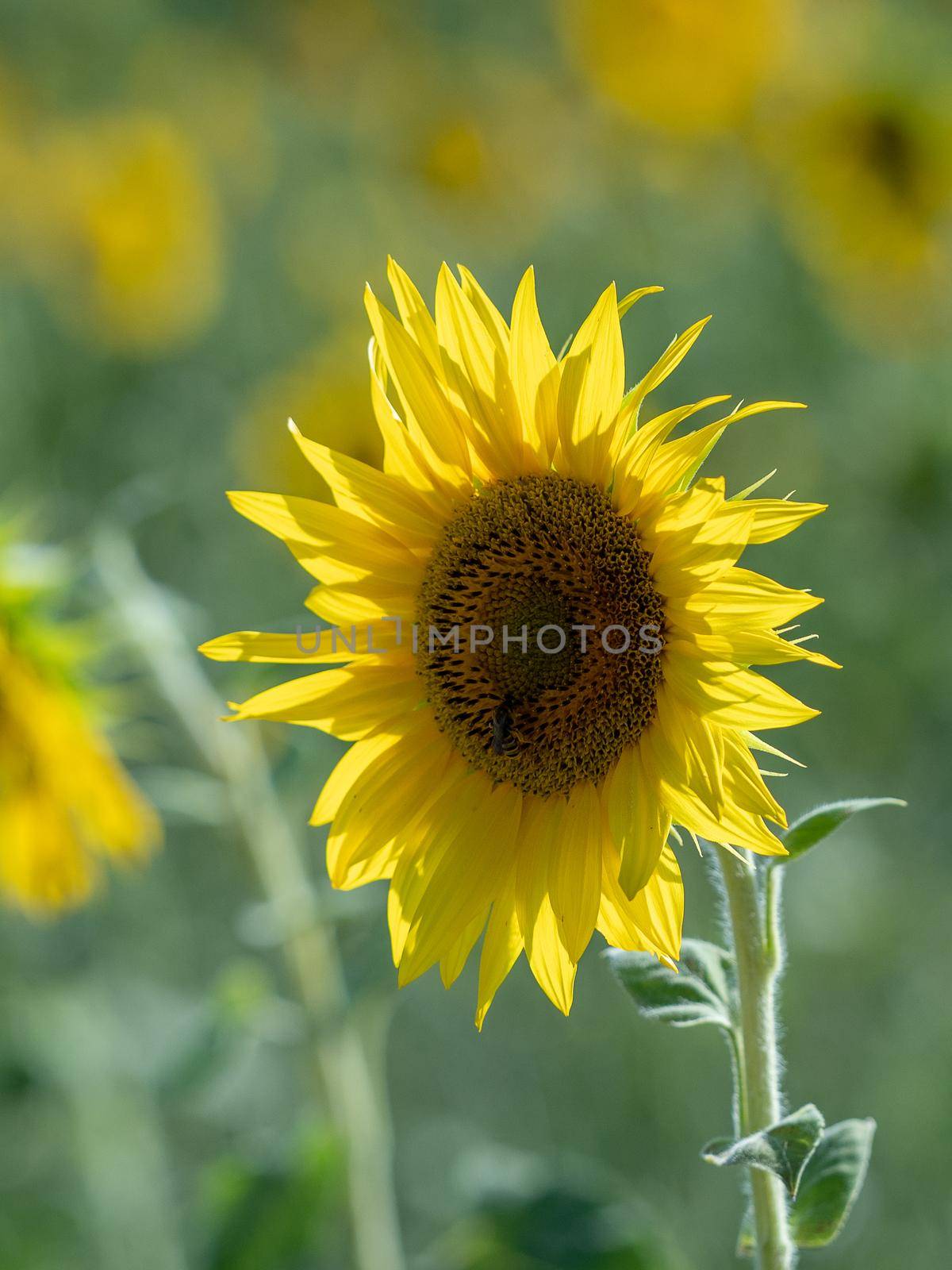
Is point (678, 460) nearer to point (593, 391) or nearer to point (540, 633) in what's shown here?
point (593, 391)

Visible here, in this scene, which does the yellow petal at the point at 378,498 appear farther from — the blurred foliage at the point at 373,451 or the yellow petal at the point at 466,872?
the blurred foliage at the point at 373,451

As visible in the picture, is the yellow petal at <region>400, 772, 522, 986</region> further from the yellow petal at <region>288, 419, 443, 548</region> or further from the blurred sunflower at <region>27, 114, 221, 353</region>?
the blurred sunflower at <region>27, 114, 221, 353</region>

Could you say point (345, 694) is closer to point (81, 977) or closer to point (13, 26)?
point (81, 977)

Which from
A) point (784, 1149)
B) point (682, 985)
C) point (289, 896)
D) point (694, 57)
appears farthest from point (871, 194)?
point (784, 1149)

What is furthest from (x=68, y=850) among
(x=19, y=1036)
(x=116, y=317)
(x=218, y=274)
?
(x=218, y=274)

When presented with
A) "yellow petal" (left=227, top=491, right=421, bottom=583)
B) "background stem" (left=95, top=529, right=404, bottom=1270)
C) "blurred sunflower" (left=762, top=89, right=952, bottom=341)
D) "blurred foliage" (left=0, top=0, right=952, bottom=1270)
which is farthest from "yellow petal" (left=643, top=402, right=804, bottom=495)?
"blurred sunflower" (left=762, top=89, right=952, bottom=341)
